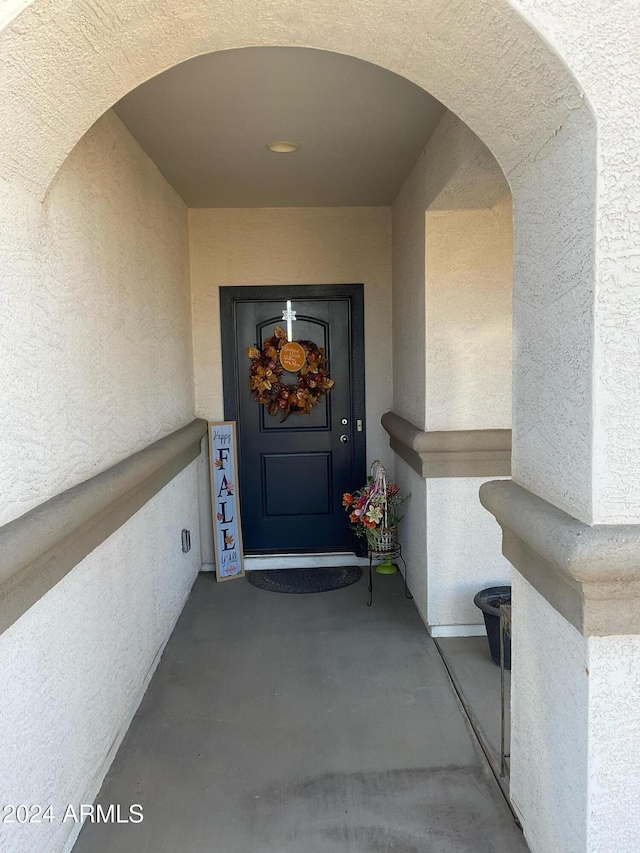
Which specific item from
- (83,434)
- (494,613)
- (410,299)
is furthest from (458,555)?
(83,434)

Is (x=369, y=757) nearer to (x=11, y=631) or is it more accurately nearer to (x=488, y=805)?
(x=488, y=805)

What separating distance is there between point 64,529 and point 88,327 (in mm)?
845

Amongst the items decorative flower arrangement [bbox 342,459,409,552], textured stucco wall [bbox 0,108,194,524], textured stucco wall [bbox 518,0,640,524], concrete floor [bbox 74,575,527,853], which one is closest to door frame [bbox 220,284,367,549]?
decorative flower arrangement [bbox 342,459,409,552]

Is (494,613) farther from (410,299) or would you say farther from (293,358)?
(293,358)

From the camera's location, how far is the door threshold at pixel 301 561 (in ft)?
15.6

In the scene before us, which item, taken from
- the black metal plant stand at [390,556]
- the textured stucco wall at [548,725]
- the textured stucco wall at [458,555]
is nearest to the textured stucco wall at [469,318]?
the textured stucco wall at [458,555]

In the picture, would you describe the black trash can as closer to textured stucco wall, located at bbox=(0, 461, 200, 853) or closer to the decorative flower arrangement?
the decorative flower arrangement

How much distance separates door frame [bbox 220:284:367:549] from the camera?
465cm

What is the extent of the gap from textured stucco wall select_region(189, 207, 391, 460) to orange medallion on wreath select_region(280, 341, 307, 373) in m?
0.47

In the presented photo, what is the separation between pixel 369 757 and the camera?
244 cm

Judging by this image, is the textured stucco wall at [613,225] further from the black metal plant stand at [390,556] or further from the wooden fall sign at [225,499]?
the wooden fall sign at [225,499]

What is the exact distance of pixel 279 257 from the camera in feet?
15.2

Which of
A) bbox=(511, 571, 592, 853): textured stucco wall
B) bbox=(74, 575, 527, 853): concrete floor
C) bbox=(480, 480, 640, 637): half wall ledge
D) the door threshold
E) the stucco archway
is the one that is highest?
the stucco archway

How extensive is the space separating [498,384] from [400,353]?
3.39ft
